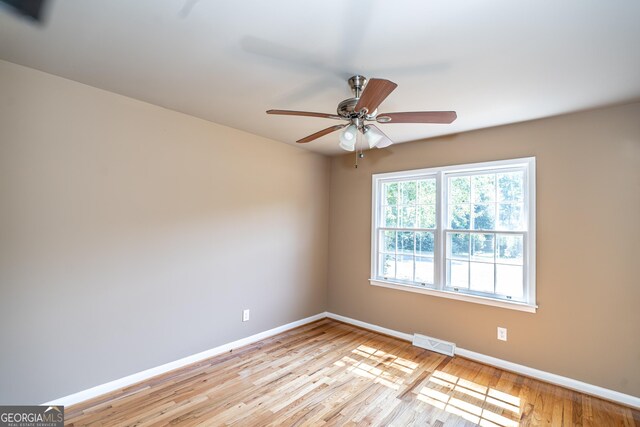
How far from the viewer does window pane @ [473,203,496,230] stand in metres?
3.23

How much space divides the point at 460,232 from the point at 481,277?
0.52 meters

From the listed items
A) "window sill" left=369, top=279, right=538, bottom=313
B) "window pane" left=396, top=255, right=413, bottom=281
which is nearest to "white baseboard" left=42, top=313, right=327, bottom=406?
Result: "window sill" left=369, top=279, right=538, bottom=313

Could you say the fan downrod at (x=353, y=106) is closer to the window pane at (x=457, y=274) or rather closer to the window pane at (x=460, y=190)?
the window pane at (x=460, y=190)

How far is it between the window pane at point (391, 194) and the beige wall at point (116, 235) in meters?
1.52

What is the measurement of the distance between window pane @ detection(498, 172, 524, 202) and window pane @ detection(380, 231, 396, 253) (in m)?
1.34

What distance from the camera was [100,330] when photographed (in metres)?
2.47

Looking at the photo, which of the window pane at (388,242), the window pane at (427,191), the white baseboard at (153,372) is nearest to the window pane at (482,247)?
the window pane at (427,191)

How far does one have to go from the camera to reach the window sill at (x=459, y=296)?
9.72 feet

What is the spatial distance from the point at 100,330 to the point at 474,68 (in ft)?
11.3

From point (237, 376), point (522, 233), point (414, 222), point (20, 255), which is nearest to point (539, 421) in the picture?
point (522, 233)

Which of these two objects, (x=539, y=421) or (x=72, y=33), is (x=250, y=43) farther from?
(x=539, y=421)

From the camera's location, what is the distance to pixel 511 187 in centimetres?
313

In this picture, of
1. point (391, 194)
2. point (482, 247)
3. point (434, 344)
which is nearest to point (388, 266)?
point (391, 194)

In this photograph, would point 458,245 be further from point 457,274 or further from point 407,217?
point 407,217
